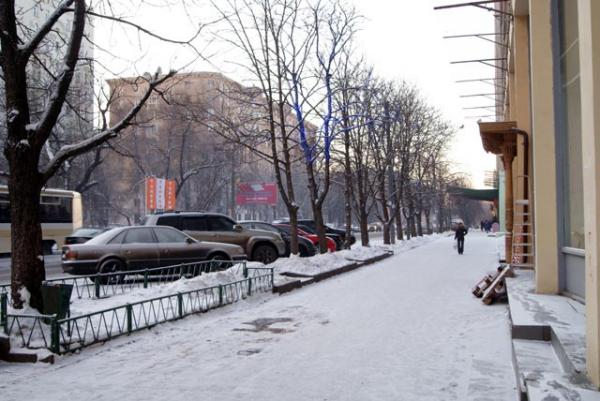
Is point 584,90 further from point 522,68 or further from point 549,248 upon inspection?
point 522,68

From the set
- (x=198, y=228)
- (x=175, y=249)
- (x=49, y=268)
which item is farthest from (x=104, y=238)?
(x=49, y=268)

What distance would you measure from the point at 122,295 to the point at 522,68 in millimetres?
10688

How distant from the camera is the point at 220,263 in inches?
554

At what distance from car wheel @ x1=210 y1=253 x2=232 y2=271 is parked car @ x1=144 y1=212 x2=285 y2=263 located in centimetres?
287

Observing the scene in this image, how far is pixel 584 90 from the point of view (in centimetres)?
468

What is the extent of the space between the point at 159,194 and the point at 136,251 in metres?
23.3

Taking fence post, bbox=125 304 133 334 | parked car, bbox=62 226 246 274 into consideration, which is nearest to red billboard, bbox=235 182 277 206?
parked car, bbox=62 226 246 274

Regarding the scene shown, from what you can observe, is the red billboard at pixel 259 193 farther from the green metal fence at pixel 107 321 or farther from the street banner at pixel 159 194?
the green metal fence at pixel 107 321

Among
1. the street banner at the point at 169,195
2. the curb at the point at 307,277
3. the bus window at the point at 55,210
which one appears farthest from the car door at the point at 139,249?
the street banner at the point at 169,195

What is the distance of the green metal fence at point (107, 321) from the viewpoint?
7.26 metres

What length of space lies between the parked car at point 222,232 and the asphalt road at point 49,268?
4.46 m

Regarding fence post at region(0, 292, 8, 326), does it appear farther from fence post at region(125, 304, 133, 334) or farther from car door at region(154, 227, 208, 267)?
car door at region(154, 227, 208, 267)

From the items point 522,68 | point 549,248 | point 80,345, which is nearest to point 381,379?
point 80,345

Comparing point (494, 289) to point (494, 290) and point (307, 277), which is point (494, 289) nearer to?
point (494, 290)
